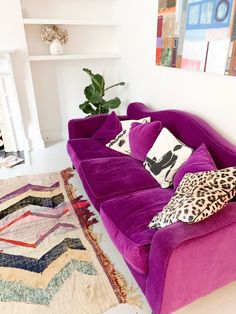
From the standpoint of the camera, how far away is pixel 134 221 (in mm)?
1443

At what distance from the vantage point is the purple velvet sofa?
111 centimetres

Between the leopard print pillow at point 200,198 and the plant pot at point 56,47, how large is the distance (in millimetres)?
2641

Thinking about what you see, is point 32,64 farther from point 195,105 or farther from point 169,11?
point 195,105

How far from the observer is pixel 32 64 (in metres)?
3.33

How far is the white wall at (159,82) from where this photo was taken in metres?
1.81

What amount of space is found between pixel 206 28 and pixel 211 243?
150 cm

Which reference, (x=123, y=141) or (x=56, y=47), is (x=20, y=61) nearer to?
(x=56, y=47)

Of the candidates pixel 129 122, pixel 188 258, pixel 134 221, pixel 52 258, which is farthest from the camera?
pixel 129 122

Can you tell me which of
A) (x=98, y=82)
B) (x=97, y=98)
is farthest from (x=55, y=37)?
(x=97, y=98)

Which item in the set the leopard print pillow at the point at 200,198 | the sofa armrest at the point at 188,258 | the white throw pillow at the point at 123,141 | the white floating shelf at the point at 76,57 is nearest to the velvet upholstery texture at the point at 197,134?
the white throw pillow at the point at 123,141

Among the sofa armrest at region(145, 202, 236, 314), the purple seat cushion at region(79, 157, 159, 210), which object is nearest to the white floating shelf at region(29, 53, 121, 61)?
the purple seat cushion at region(79, 157, 159, 210)

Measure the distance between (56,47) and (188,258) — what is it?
3.00 m

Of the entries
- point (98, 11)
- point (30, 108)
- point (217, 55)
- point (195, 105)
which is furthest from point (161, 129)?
point (98, 11)

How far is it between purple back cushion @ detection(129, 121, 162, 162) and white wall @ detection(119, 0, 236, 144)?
362mm
